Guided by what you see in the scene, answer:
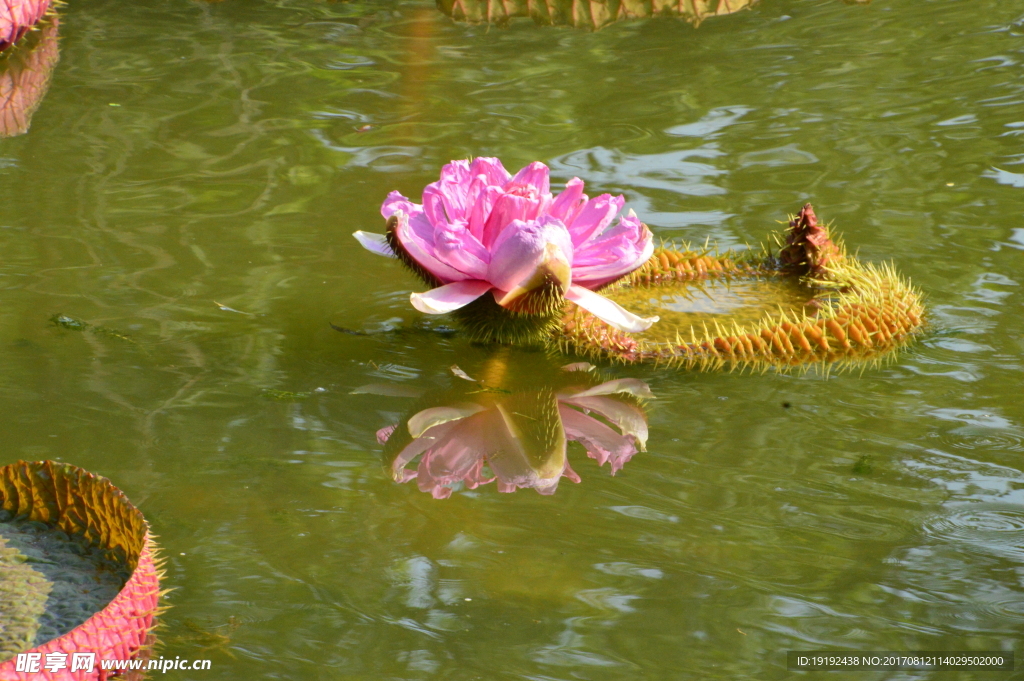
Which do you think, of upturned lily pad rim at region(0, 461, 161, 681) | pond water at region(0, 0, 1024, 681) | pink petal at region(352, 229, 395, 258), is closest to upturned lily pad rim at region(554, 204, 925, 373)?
pond water at region(0, 0, 1024, 681)

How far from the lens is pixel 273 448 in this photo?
5.70 feet

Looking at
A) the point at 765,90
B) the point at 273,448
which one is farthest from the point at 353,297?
the point at 765,90

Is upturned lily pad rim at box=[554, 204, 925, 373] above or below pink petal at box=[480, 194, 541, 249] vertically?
below

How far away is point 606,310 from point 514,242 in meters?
0.22

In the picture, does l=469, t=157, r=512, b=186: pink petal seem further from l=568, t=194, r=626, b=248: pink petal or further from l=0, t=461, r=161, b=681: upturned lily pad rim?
l=0, t=461, r=161, b=681: upturned lily pad rim

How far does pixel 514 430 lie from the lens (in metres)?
1.82

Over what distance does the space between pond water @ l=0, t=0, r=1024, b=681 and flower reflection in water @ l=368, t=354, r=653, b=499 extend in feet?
0.11

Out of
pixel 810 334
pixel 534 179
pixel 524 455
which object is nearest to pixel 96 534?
pixel 524 455

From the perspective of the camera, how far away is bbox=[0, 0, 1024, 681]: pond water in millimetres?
1366

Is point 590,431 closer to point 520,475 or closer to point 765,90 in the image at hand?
point 520,475

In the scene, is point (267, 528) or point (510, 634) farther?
point (267, 528)

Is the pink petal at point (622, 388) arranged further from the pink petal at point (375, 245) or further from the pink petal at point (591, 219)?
the pink petal at point (375, 245)

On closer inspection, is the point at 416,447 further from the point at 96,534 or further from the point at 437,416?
the point at 96,534

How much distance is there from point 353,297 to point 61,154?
4.32ft
